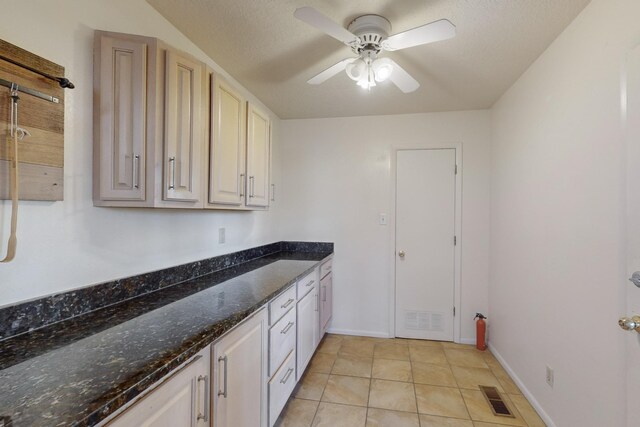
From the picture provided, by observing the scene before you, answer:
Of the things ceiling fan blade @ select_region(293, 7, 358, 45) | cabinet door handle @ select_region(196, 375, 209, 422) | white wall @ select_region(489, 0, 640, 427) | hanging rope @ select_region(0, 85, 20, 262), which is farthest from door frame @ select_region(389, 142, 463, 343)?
hanging rope @ select_region(0, 85, 20, 262)

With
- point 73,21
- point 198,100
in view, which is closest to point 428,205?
point 198,100

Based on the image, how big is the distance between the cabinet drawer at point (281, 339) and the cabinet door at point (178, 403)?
0.61 m

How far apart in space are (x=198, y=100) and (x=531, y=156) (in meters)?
2.18

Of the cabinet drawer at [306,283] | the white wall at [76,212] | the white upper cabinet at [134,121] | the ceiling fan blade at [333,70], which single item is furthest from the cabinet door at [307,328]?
the ceiling fan blade at [333,70]

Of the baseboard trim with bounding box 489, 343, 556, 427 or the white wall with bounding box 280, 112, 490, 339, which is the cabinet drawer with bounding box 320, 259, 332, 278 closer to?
the white wall with bounding box 280, 112, 490, 339

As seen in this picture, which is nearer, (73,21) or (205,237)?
(73,21)

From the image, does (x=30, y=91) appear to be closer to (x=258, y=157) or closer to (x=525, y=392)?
(x=258, y=157)

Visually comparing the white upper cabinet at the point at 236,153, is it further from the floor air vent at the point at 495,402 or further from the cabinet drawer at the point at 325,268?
the floor air vent at the point at 495,402

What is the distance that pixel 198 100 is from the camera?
1.53 metres

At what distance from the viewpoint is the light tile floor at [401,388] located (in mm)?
1966

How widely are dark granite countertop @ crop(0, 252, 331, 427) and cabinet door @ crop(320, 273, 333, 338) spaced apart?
136 cm

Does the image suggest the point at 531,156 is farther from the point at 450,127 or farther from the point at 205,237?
the point at 205,237

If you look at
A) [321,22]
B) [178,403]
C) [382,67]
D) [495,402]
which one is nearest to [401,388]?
[495,402]

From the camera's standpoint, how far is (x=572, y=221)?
5.48ft
